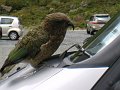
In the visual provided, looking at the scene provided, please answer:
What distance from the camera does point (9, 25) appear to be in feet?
96.4

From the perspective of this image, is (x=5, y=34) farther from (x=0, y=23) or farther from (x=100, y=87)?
(x=100, y=87)

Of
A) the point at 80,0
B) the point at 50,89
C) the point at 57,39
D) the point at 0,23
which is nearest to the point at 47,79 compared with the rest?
the point at 50,89

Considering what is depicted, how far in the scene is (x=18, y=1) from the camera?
57.8 meters

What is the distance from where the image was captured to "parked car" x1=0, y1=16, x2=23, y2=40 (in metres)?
29.2

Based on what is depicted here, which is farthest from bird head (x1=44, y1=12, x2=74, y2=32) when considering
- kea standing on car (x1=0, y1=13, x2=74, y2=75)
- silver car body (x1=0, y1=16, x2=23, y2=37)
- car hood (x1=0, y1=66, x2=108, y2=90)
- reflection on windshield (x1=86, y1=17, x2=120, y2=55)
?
silver car body (x1=0, y1=16, x2=23, y2=37)

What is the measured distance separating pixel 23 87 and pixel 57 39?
61 centimetres

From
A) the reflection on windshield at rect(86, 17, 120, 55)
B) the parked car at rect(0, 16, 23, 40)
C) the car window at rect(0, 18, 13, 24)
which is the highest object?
the reflection on windshield at rect(86, 17, 120, 55)

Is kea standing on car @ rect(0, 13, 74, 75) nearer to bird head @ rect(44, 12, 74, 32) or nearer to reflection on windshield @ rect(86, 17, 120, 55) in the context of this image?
bird head @ rect(44, 12, 74, 32)

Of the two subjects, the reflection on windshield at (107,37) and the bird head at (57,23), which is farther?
the bird head at (57,23)

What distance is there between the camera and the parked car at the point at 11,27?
29.2 m

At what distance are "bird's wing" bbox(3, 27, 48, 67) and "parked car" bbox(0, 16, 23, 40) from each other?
2622 centimetres

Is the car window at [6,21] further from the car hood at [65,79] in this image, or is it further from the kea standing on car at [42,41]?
the car hood at [65,79]

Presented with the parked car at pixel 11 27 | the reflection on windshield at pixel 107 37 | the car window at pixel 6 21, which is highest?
the reflection on windshield at pixel 107 37

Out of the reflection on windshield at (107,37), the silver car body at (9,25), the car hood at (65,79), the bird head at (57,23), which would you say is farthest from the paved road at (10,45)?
the car hood at (65,79)
